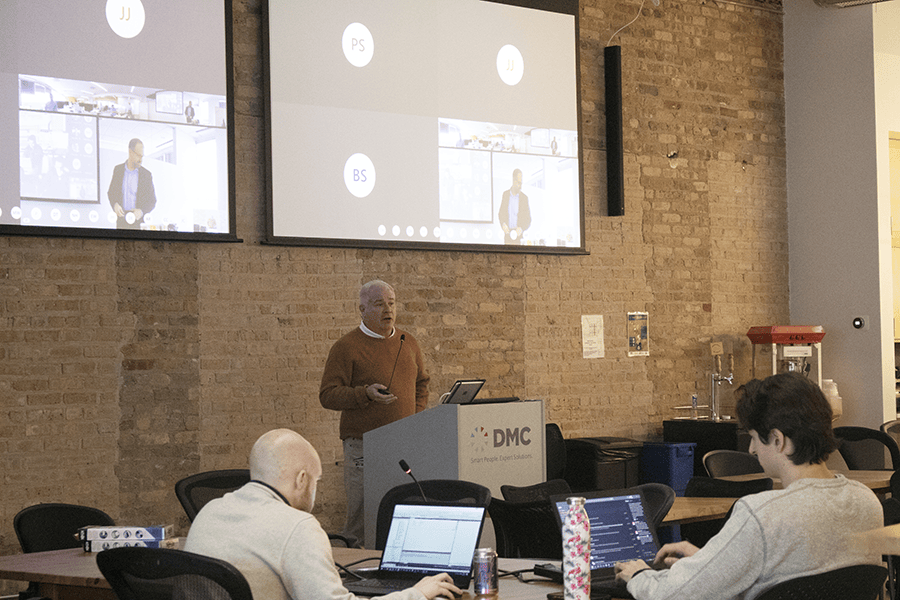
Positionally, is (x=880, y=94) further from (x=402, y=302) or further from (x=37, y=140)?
(x=37, y=140)

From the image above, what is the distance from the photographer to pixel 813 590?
2.48 m

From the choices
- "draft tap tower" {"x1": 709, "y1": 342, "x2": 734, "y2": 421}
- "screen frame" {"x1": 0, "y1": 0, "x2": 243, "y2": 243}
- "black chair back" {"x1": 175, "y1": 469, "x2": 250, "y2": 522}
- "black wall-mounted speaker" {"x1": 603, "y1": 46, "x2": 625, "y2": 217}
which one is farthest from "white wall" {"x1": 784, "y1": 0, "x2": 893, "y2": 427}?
"black chair back" {"x1": 175, "y1": 469, "x2": 250, "y2": 522}

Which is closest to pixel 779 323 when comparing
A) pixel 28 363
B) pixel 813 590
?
pixel 28 363

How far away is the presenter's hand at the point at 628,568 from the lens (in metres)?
2.85

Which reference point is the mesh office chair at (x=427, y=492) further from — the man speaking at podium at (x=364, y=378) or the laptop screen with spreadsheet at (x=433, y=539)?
the man speaking at podium at (x=364, y=378)

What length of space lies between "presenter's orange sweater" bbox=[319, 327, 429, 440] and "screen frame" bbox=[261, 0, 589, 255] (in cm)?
103

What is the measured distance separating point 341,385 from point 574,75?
3.72 metres

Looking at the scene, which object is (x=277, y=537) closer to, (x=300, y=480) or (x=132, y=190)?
(x=300, y=480)

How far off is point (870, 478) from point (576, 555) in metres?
3.77

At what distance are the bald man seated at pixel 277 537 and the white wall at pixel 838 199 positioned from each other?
24.2ft

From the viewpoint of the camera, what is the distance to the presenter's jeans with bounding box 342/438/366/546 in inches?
241

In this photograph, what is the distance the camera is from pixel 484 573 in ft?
9.61

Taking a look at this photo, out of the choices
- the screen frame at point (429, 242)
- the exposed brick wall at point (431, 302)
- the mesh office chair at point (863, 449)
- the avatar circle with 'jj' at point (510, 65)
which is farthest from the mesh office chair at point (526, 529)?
the avatar circle with 'jj' at point (510, 65)

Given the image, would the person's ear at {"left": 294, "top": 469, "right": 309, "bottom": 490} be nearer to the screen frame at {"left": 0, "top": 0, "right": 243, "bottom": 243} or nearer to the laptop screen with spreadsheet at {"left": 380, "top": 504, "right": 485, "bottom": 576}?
the laptop screen with spreadsheet at {"left": 380, "top": 504, "right": 485, "bottom": 576}
